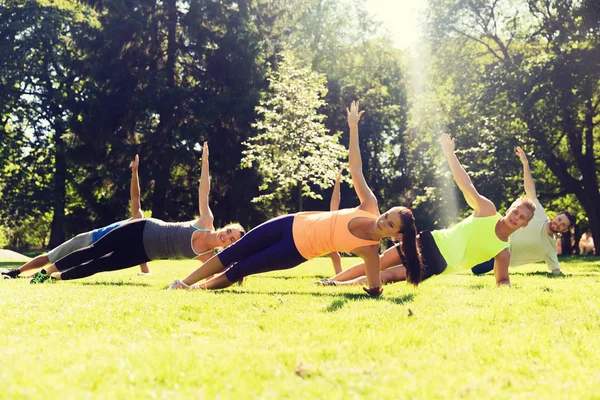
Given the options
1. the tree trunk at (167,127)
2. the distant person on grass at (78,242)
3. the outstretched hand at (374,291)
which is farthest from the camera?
the tree trunk at (167,127)

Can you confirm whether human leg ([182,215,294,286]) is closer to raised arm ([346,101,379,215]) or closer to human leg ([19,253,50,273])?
raised arm ([346,101,379,215])

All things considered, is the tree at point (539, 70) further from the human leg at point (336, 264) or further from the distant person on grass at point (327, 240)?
the distant person on grass at point (327, 240)

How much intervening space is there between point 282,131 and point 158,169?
919cm

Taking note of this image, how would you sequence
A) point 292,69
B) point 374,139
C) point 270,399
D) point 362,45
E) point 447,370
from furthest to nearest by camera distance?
point 362,45
point 374,139
point 292,69
point 447,370
point 270,399

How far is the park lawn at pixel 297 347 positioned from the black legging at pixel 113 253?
2171 millimetres

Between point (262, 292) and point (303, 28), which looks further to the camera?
point (303, 28)

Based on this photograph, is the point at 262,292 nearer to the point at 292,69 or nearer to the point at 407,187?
the point at 292,69

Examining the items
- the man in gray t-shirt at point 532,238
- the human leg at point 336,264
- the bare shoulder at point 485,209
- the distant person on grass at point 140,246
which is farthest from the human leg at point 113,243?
the man in gray t-shirt at point 532,238

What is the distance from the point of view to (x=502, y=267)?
8.81m

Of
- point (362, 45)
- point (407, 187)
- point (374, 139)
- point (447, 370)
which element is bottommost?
point (447, 370)

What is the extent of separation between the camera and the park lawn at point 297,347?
318cm

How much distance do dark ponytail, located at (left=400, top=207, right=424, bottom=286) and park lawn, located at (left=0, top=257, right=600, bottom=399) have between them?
805mm

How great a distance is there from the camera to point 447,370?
11.8ft

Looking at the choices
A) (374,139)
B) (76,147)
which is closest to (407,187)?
(374,139)
